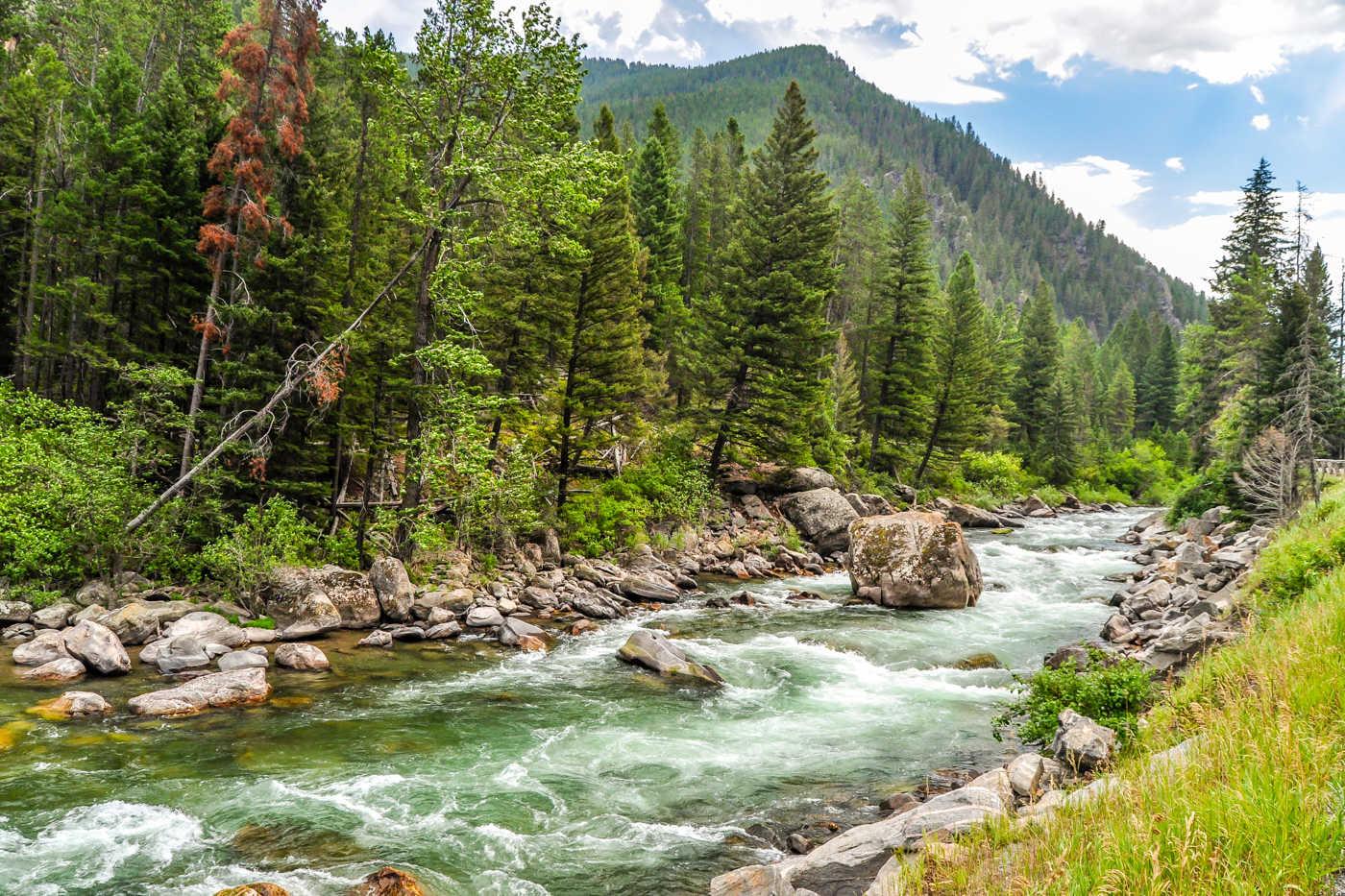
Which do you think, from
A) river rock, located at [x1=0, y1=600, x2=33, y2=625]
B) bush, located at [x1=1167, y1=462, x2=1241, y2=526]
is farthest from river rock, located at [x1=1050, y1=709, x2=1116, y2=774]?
bush, located at [x1=1167, y1=462, x2=1241, y2=526]

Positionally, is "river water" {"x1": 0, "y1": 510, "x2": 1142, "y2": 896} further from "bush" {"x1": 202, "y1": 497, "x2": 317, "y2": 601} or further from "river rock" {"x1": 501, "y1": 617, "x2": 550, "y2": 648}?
"bush" {"x1": 202, "y1": 497, "x2": 317, "y2": 601}

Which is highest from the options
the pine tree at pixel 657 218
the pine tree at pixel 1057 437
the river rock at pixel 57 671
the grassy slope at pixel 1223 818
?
the pine tree at pixel 657 218

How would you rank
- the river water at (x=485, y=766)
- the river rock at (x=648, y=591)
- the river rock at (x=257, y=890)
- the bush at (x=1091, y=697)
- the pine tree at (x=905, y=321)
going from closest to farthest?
the river rock at (x=257, y=890) → the river water at (x=485, y=766) → the bush at (x=1091, y=697) → the river rock at (x=648, y=591) → the pine tree at (x=905, y=321)

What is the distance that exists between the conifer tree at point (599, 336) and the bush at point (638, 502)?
46.3 inches

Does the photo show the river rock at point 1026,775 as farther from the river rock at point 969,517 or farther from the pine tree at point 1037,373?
the pine tree at point 1037,373

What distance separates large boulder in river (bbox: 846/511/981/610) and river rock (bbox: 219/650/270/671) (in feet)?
51.4

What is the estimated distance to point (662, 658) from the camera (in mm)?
13945

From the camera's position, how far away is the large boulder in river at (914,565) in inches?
797

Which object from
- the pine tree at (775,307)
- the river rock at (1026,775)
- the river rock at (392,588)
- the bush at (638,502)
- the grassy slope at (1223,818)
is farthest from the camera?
the pine tree at (775,307)

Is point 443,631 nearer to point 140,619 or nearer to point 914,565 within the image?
point 140,619

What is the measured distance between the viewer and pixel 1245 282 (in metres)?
38.7

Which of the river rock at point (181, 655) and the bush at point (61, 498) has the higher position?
the bush at point (61, 498)

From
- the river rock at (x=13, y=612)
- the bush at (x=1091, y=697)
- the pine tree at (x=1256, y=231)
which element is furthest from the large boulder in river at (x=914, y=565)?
the pine tree at (x=1256, y=231)

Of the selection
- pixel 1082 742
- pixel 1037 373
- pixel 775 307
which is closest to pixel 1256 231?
pixel 1037 373
